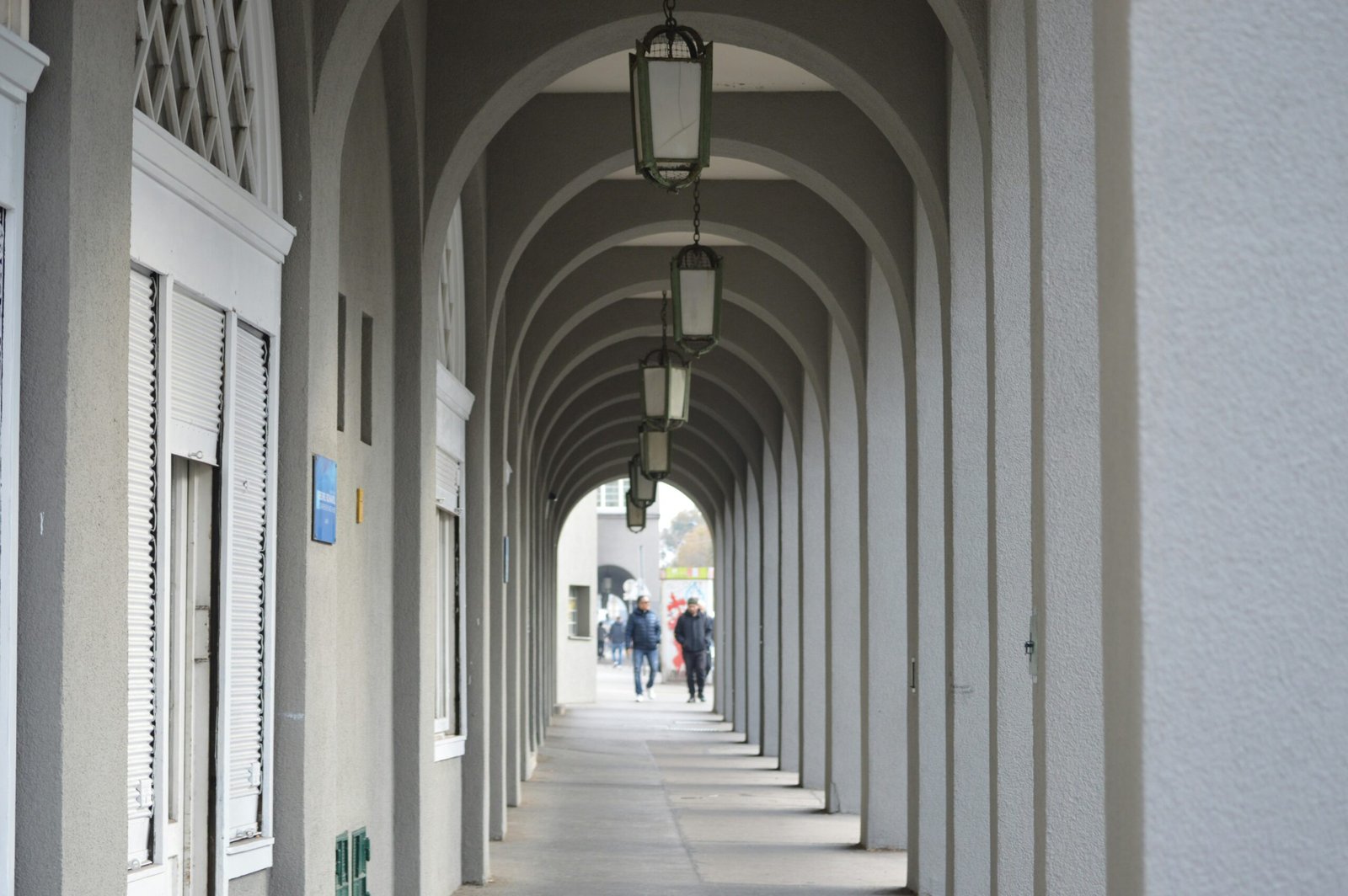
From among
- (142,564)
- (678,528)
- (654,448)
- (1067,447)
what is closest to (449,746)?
(142,564)

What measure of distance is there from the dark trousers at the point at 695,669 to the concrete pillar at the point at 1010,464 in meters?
25.8

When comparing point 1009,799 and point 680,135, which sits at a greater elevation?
point 680,135

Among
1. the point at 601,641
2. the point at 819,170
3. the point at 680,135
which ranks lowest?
the point at 601,641

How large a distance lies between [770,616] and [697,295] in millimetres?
11130

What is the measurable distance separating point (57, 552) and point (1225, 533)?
95.4 inches

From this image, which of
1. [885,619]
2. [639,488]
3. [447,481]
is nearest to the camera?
[447,481]

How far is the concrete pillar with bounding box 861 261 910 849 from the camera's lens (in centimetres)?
1105

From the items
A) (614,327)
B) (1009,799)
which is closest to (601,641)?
(614,327)

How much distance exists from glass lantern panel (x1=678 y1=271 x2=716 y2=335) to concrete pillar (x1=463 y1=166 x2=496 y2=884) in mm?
1408

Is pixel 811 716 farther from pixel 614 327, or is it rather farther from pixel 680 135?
pixel 680 135

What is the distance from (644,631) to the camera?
3297 cm

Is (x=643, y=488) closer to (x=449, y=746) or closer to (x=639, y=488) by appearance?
(x=639, y=488)

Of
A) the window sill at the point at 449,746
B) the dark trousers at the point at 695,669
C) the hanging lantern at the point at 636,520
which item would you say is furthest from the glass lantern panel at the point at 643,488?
the window sill at the point at 449,746

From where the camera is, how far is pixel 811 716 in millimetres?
15664
